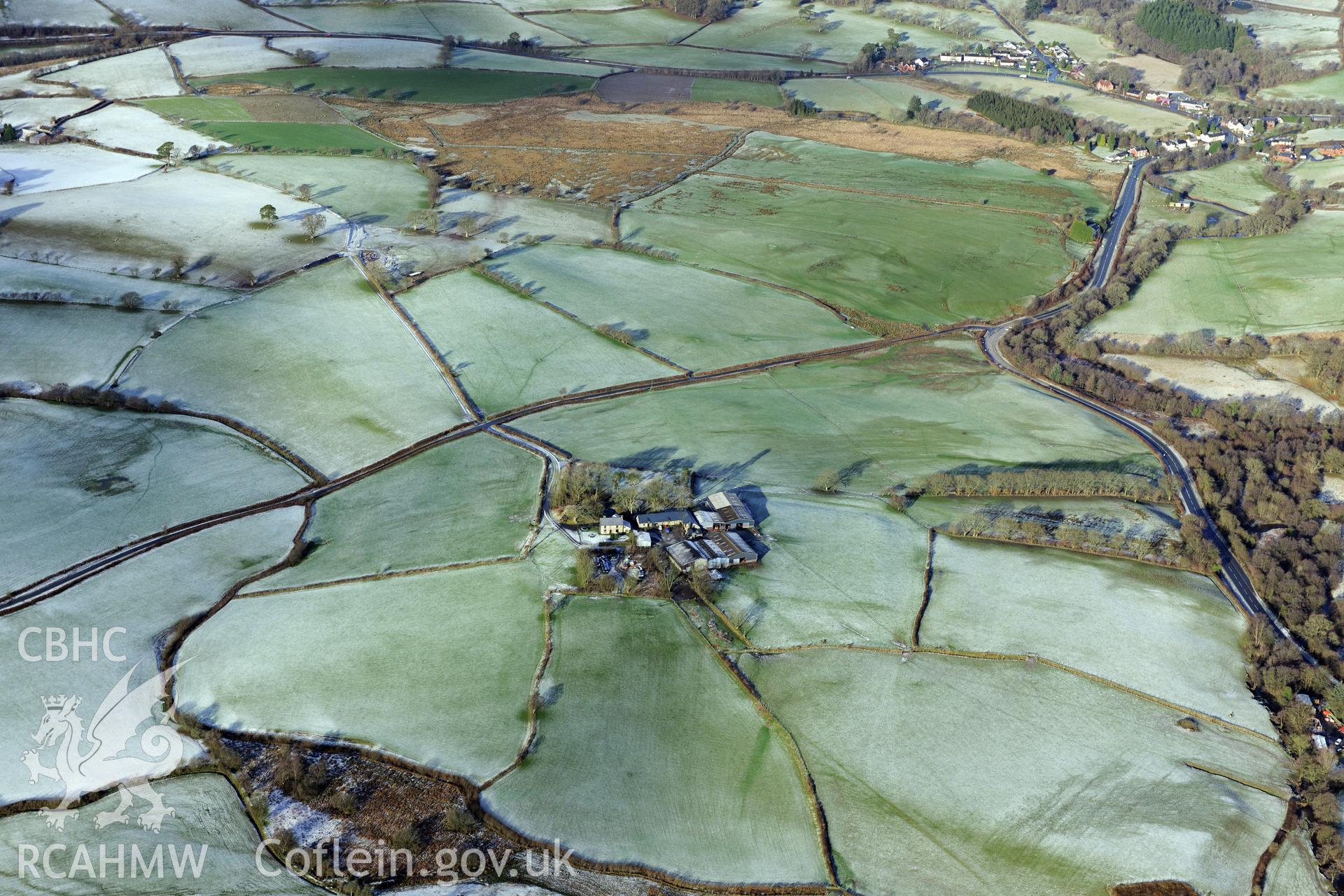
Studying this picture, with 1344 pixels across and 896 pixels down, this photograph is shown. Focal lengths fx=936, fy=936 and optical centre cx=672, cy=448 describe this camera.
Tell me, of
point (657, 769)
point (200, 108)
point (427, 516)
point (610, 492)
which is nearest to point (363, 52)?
point (200, 108)

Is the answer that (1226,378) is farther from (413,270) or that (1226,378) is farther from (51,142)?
(51,142)

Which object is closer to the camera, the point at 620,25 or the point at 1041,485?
the point at 1041,485

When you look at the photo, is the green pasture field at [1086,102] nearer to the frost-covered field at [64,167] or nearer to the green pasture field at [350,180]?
the green pasture field at [350,180]

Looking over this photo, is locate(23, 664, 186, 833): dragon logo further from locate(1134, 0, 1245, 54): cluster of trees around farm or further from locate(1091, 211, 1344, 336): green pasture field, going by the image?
locate(1134, 0, 1245, 54): cluster of trees around farm

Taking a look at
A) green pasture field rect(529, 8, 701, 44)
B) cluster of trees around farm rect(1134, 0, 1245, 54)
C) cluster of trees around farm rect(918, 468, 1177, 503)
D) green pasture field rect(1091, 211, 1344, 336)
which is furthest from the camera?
cluster of trees around farm rect(1134, 0, 1245, 54)

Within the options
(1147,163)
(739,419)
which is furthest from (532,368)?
(1147,163)

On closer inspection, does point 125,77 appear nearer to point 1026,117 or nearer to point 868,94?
point 868,94

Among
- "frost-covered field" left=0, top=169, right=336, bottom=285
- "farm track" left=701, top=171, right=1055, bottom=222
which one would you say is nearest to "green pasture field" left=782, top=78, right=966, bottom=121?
"farm track" left=701, top=171, right=1055, bottom=222
